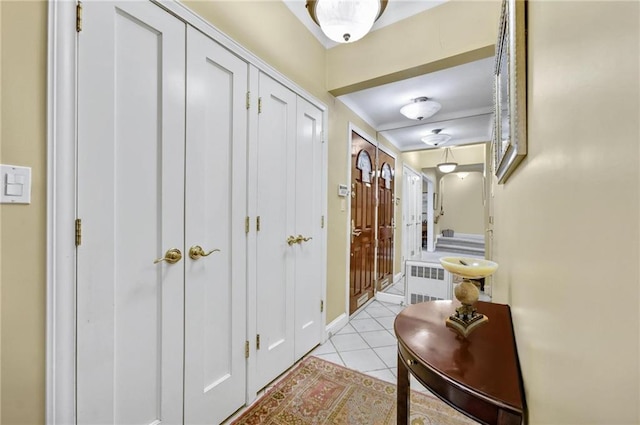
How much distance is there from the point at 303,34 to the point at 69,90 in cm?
171

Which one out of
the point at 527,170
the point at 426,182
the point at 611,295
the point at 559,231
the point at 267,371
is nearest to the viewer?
the point at 611,295

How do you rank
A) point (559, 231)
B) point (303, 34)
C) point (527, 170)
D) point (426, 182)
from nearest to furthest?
1. point (559, 231)
2. point (527, 170)
3. point (303, 34)
4. point (426, 182)

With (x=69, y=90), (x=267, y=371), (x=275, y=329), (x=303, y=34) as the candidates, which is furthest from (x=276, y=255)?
(x=303, y=34)

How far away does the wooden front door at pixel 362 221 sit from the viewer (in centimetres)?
291

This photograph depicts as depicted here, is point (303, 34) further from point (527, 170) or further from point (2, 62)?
point (527, 170)

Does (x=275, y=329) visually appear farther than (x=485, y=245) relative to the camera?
No

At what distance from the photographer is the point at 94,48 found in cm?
95

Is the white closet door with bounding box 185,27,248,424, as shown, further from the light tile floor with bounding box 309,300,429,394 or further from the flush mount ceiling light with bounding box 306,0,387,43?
the light tile floor with bounding box 309,300,429,394

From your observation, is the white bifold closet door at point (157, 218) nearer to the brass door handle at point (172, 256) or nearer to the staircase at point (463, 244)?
the brass door handle at point (172, 256)

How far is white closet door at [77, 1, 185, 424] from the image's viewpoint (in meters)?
0.95

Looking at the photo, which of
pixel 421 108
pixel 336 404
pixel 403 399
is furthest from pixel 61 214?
pixel 421 108

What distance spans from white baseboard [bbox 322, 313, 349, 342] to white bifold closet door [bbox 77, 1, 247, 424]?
3.35 ft

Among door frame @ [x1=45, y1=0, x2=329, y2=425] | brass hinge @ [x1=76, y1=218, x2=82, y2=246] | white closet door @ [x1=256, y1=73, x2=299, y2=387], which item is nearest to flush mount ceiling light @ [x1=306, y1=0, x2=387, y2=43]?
white closet door @ [x1=256, y1=73, x2=299, y2=387]

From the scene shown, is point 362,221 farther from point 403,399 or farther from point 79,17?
point 79,17
